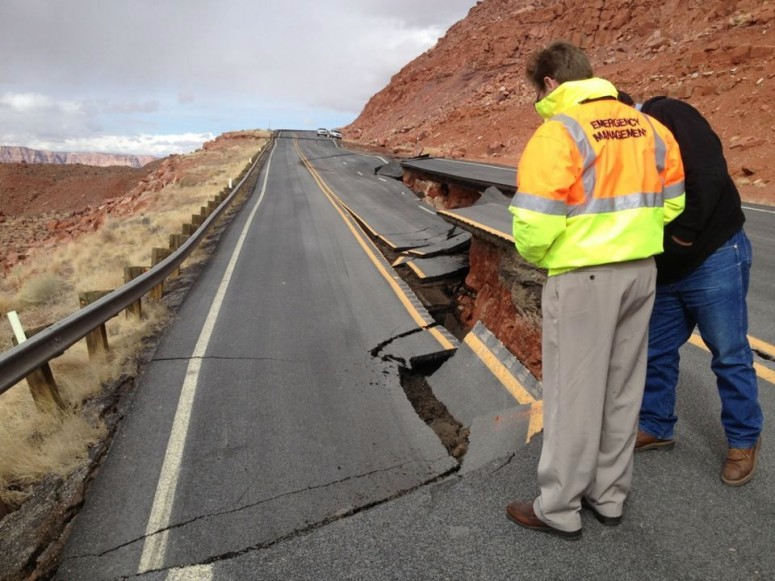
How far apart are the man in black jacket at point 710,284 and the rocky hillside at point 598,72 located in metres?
13.8

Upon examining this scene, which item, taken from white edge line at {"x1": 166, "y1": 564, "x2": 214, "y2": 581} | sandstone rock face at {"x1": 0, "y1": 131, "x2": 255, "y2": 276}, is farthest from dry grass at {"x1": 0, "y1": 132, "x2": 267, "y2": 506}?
sandstone rock face at {"x1": 0, "y1": 131, "x2": 255, "y2": 276}

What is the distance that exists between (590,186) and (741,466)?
1.89m

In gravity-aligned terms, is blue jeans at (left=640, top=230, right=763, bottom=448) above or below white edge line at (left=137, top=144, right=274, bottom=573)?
above

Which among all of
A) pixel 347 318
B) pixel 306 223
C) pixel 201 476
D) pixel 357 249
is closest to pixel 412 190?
pixel 306 223

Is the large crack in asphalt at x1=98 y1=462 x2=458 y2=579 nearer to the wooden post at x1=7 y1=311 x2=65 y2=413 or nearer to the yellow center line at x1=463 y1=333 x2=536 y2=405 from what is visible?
the yellow center line at x1=463 y1=333 x2=536 y2=405

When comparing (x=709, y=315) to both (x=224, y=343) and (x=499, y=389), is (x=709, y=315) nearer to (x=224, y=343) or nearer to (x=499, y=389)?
(x=499, y=389)

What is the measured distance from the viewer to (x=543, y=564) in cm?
242

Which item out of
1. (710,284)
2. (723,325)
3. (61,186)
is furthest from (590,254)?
(61,186)

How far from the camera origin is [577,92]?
2291mm

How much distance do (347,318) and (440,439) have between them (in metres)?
2.82

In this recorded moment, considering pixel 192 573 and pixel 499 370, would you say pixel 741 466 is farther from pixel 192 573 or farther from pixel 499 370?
pixel 192 573

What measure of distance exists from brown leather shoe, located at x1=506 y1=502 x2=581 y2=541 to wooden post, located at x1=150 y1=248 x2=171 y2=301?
5.89 meters

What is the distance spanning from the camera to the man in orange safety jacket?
7.18 ft

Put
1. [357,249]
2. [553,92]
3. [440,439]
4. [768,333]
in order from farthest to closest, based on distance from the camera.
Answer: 1. [357,249]
2. [768,333]
3. [440,439]
4. [553,92]
